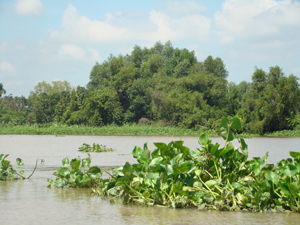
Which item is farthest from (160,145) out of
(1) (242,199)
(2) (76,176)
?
(2) (76,176)

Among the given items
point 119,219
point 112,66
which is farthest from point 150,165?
point 112,66

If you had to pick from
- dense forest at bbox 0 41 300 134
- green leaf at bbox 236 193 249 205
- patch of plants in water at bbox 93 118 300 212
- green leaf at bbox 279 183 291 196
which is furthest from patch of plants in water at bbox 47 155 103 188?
dense forest at bbox 0 41 300 134

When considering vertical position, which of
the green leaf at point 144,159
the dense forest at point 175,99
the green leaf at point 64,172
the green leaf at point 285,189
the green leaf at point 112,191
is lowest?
the green leaf at point 112,191

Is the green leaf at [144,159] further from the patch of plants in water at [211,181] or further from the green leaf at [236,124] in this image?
the green leaf at [236,124]

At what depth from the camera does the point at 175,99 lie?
43.0m

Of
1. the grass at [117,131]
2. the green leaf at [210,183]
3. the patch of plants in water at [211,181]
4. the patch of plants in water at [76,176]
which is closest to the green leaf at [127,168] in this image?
the patch of plants in water at [211,181]

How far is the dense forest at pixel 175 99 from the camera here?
36531mm

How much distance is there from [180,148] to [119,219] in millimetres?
1564

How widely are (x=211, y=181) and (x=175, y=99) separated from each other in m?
38.1

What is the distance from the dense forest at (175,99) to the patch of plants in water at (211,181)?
1270 inches

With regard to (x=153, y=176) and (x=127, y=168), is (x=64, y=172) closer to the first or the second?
(x=127, y=168)

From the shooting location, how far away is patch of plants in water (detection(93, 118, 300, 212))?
4.85 meters

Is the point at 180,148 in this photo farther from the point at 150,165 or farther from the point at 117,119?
the point at 117,119

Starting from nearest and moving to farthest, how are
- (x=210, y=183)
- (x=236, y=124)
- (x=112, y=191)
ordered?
(x=210, y=183)
(x=236, y=124)
(x=112, y=191)
